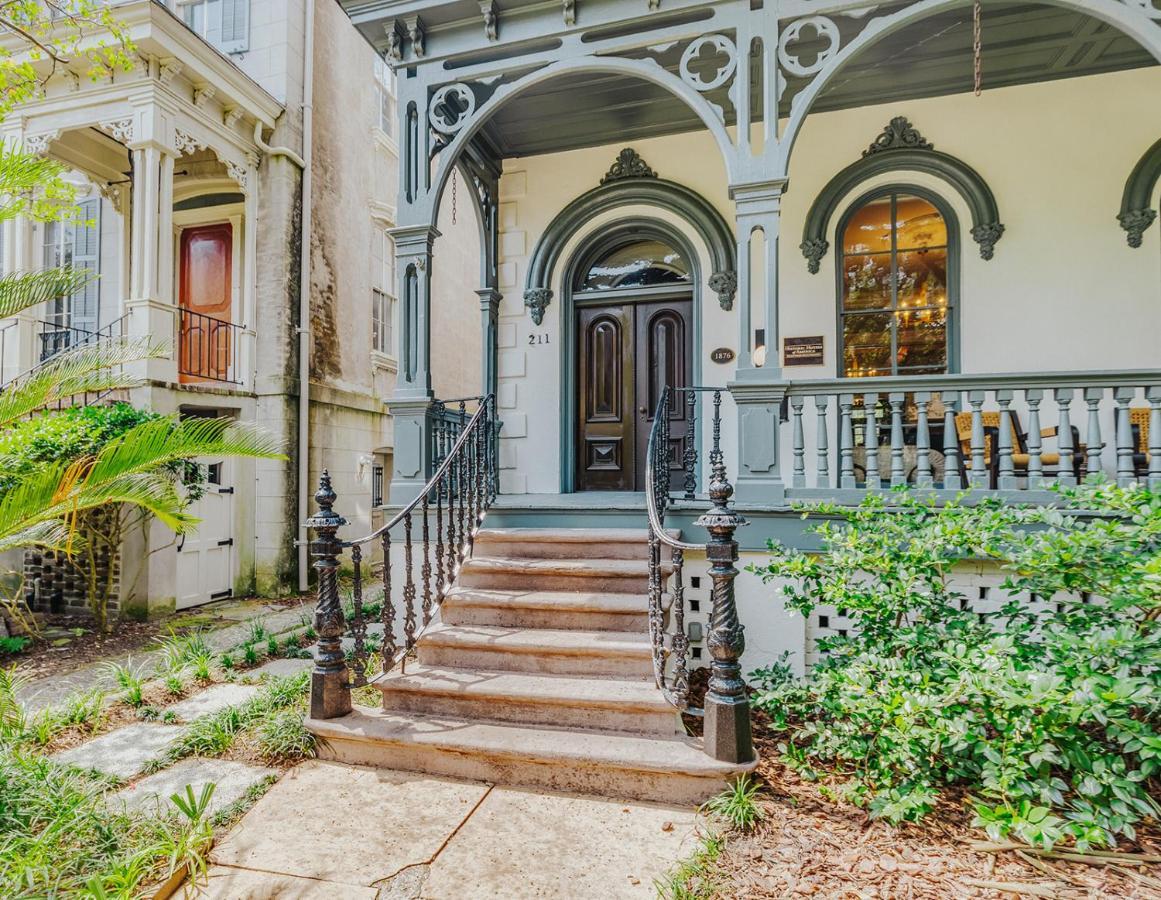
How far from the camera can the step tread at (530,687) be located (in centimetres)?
305

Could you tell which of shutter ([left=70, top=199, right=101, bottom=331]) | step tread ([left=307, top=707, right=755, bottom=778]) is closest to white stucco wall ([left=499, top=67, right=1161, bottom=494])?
step tread ([left=307, top=707, right=755, bottom=778])

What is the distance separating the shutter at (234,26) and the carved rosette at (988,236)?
26.8 feet

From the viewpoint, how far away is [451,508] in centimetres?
404

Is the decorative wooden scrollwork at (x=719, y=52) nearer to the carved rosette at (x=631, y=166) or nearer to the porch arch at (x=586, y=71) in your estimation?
the porch arch at (x=586, y=71)

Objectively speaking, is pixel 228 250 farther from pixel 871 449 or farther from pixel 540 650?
pixel 871 449

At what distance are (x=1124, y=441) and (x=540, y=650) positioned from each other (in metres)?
3.59

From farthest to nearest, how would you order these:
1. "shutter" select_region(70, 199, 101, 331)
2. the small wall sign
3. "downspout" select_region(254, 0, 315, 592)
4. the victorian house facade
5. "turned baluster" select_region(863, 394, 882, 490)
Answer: "shutter" select_region(70, 199, 101, 331), "downspout" select_region(254, 0, 315, 592), the small wall sign, "turned baluster" select_region(863, 394, 882, 490), the victorian house facade

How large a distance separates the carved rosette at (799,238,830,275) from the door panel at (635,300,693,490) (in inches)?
45.5

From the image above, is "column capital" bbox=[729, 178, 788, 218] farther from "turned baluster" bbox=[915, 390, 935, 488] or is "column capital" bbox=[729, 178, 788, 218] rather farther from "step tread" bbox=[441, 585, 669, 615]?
"step tread" bbox=[441, 585, 669, 615]

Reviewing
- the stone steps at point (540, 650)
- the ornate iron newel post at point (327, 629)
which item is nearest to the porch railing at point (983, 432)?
the stone steps at point (540, 650)

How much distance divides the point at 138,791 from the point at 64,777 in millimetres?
344

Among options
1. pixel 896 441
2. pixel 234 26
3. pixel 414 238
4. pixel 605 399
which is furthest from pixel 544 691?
pixel 234 26

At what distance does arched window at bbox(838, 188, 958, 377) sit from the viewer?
5.40 m

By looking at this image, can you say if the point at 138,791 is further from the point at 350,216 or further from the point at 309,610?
the point at 350,216
